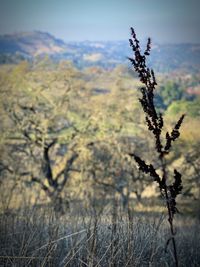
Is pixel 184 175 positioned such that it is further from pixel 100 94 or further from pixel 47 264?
pixel 47 264

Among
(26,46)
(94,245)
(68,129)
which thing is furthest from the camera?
(26,46)

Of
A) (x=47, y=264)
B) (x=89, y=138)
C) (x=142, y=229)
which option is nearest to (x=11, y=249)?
(x=47, y=264)

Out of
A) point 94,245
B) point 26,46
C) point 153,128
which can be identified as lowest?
point 94,245

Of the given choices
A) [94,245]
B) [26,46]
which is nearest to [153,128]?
[94,245]

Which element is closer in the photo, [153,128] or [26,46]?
[153,128]

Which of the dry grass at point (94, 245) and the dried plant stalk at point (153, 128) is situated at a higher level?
the dried plant stalk at point (153, 128)

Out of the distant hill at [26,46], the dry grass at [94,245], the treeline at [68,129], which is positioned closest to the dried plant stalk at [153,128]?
the dry grass at [94,245]

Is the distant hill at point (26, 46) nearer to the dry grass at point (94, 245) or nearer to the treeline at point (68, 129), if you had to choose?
the treeline at point (68, 129)

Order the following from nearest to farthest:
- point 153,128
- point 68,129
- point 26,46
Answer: point 153,128
point 68,129
point 26,46

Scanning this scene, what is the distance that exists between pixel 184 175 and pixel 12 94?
44.3 ft

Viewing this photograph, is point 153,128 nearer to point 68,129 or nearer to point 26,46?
point 68,129

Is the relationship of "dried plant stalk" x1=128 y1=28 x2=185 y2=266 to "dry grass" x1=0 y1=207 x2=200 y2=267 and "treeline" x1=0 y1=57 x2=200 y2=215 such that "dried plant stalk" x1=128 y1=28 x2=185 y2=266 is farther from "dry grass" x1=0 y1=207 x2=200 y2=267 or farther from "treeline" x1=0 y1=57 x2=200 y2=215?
"treeline" x1=0 y1=57 x2=200 y2=215

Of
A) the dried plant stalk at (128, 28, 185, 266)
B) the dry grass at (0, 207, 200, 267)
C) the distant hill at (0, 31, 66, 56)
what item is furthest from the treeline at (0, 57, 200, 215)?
the distant hill at (0, 31, 66, 56)

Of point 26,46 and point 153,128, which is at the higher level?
point 26,46
